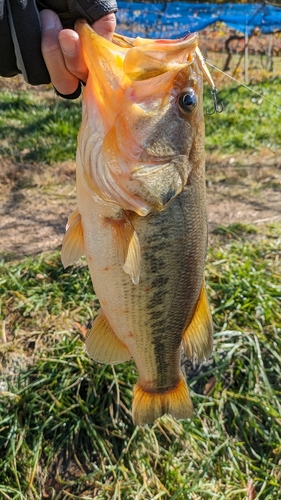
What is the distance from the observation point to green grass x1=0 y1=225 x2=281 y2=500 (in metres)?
2.65

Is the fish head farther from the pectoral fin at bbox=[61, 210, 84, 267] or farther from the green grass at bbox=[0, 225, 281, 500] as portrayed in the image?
the green grass at bbox=[0, 225, 281, 500]

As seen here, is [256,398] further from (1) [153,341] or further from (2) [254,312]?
(1) [153,341]

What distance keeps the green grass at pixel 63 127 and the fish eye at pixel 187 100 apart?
4.30m

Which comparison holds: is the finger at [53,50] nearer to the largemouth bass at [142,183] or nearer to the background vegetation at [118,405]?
the largemouth bass at [142,183]

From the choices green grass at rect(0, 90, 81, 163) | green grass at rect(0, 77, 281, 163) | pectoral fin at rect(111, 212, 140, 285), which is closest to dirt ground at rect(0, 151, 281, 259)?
green grass at rect(0, 90, 81, 163)

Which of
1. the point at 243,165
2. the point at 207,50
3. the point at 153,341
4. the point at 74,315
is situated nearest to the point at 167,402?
the point at 153,341

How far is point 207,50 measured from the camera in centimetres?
1105

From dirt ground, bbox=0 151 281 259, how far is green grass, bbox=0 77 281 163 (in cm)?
41

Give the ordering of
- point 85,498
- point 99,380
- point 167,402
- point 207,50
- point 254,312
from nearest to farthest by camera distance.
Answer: point 167,402 → point 85,498 → point 99,380 → point 254,312 → point 207,50

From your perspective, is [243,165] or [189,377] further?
[243,165]

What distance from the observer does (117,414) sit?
2811 mm

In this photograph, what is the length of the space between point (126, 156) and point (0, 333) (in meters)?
2.03

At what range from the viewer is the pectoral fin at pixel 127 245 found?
1.48m

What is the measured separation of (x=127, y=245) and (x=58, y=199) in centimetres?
340
